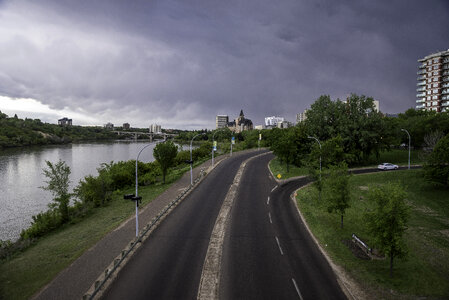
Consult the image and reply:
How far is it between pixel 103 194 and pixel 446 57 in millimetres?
123129

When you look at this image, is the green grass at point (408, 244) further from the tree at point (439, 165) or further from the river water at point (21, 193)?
the river water at point (21, 193)

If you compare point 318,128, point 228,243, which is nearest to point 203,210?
point 228,243

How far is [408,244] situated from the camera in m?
18.2

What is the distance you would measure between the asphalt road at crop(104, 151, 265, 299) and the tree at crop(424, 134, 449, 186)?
27.3 metres

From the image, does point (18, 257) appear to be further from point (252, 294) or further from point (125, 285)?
point (252, 294)

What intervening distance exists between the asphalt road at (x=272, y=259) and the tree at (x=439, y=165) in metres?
19.2

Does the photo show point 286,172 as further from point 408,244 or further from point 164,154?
point 408,244

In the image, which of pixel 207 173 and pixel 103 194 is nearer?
pixel 103 194

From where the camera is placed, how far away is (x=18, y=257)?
→ 2041cm

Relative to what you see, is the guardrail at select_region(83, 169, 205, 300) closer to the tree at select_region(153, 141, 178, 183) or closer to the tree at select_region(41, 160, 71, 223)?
the tree at select_region(41, 160, 71, 223)

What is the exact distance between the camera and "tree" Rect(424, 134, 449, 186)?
30031 mm

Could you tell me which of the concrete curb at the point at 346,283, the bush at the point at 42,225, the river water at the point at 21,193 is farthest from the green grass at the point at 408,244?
the river water at the point at 21,193

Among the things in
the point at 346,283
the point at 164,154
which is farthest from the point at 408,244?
the point at 164,154

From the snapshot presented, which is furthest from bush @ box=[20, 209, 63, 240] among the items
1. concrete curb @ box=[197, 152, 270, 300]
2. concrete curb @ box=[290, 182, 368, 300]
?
concrete curb @ box=[290, 182, 368, 300]
